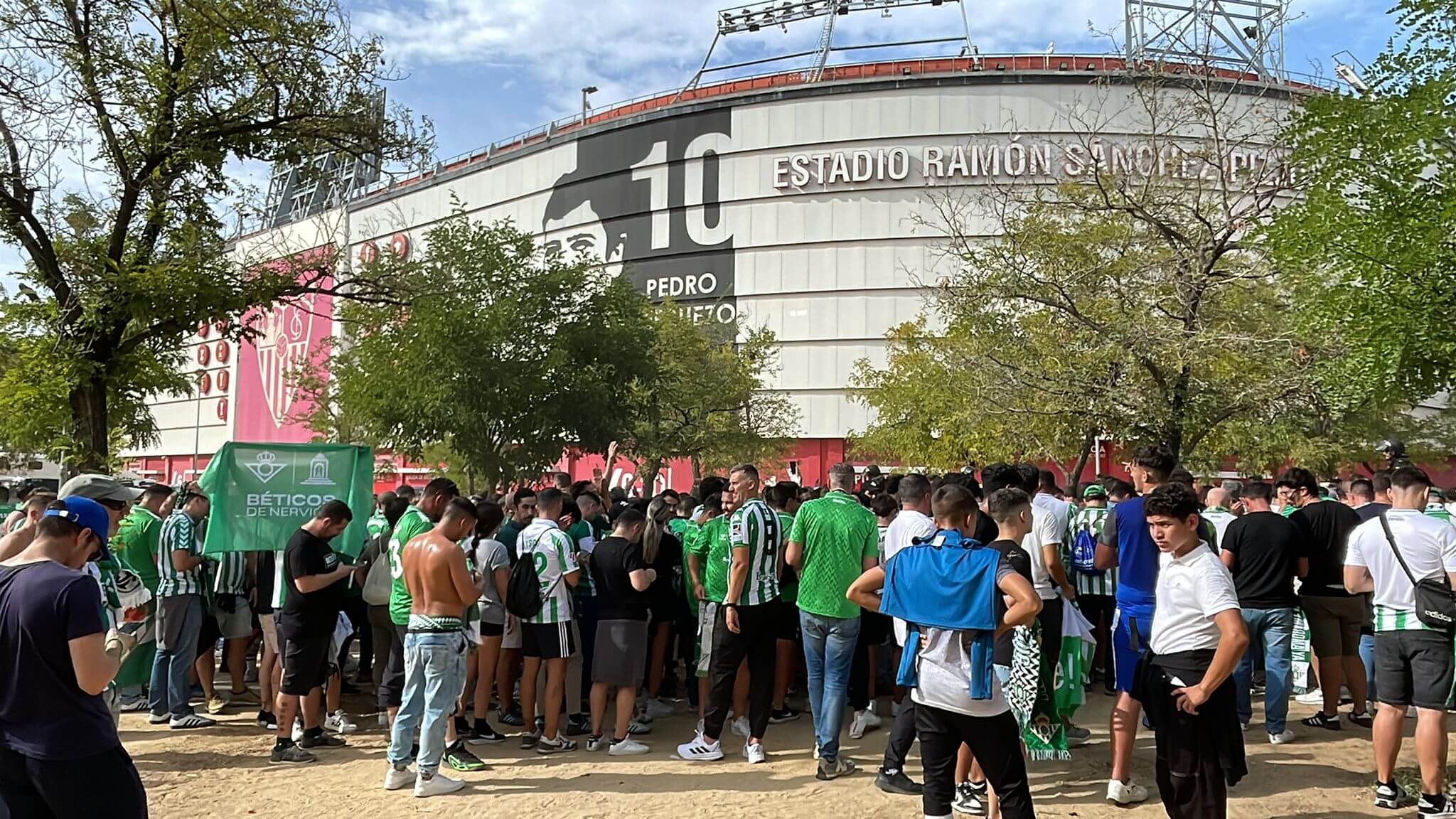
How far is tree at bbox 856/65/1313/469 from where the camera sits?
12.1m

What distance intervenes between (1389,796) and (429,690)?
18.4 ft

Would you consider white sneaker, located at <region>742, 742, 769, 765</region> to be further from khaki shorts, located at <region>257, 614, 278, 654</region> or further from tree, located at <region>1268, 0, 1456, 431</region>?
tree, located at <region>1268, 0, 1456, 431</region>

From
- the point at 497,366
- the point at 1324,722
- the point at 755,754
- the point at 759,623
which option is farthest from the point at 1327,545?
the point at 497,366

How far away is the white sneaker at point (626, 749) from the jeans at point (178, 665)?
11.7ft

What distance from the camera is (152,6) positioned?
9297mm

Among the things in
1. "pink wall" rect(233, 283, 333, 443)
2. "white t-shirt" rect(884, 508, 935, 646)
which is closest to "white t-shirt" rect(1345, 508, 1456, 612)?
"white t-shirt" rect(884, 508, 935, 646)

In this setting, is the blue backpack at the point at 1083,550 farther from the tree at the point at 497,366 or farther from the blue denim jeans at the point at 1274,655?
the tree at the point at 497,366

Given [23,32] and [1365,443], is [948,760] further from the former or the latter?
[1365,443]

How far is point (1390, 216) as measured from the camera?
24.4ft

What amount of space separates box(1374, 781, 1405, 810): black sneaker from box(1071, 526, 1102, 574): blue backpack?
229cm

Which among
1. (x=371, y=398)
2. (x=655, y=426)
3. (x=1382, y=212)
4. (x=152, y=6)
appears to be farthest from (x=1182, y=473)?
(x=655, y=426)

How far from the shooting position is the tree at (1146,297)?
12.1 m

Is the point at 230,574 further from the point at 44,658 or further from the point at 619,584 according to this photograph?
the point at 44,658

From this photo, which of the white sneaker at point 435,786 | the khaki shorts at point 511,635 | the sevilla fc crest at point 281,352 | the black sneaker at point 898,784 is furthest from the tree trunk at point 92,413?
the sevilla fc crest at point 281,352
